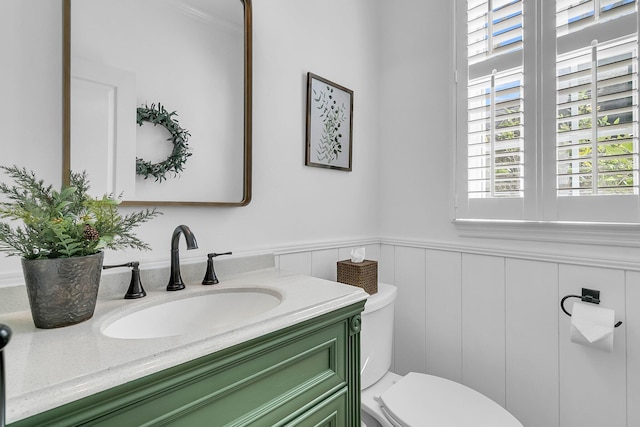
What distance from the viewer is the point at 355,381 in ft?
2.89

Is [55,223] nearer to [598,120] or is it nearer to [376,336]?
[376,336]

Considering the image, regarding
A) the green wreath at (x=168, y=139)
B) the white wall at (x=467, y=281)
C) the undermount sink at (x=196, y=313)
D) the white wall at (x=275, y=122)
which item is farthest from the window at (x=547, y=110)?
the green wreath at (x=168, y=139)

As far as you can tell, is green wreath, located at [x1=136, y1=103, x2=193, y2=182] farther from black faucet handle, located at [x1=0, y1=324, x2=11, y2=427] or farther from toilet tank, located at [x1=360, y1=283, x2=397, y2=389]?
toilet tank, located at [x1=360, y1=283, x2=397, y2=389]

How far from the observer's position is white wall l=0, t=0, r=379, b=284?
80 centimetres

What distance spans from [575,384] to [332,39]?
175 centimetres

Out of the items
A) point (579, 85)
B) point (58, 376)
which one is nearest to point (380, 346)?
point (58, 376)

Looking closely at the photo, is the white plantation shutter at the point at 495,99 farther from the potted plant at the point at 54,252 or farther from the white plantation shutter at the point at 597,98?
the potted plant at the point at 54,252

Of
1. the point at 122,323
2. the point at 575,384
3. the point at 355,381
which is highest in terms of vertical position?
the point at 122,323

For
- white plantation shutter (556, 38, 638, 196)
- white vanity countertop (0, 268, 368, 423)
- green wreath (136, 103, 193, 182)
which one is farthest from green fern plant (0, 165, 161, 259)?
white plantation shutter (556, 38, 638, 196)

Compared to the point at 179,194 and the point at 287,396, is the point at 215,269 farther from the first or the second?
the point at 287,396

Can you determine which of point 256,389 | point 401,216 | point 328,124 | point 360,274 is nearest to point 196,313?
point 256,389

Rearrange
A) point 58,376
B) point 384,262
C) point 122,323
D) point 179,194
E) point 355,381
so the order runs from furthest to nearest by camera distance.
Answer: point 384,262 → point 179,194 → point 355,381 → point 122,323 → point 58,376

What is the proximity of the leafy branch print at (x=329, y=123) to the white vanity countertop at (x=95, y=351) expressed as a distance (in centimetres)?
84

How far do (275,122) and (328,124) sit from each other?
304 mm
